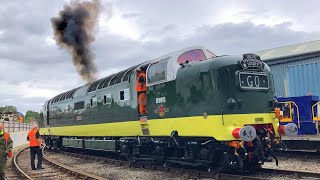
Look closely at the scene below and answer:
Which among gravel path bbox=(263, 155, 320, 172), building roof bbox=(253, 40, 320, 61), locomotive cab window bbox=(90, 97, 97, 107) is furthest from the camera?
building roof bbox=(253, 40, 320, 61)

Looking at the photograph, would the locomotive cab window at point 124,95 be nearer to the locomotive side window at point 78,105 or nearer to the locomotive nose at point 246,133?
the locomotive side window at point 78,105

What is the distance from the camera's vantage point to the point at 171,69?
1089 centimetres

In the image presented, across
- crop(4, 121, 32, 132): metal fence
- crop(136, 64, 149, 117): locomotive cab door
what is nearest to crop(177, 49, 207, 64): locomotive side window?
crop(136, 64, 149, 117): locomotive cab door

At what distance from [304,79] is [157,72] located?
13.8m

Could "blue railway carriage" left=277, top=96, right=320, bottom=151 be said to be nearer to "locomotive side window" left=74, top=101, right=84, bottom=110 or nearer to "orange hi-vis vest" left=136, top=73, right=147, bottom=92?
"orange hi-vis vest" left=136, top=73, right=147, bottom=92

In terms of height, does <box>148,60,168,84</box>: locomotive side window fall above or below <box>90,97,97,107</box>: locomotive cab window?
above

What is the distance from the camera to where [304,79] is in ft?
71.2

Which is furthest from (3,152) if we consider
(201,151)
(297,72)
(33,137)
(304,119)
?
(297,72)

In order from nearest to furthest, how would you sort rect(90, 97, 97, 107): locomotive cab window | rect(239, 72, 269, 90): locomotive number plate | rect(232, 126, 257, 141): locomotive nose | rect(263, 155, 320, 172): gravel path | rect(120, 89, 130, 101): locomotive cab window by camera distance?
rect(232, 126, 257, 141): locomotive nose, rect(239, 72, 269, 90): locomotive number plate, rect(263, 155, 320, 172): gravel path, rect(120, 89, 130, 101): locomotive cab window, rect(90, 97, 97, 107): locomotive cab window

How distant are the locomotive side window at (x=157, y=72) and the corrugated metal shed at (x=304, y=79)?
13.3m

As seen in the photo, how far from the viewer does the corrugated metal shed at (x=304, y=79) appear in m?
21.0

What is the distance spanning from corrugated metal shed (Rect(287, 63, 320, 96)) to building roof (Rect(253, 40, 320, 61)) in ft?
3.37

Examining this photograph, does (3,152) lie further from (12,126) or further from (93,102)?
(12,126)

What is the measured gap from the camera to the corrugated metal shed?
68.8 feet
